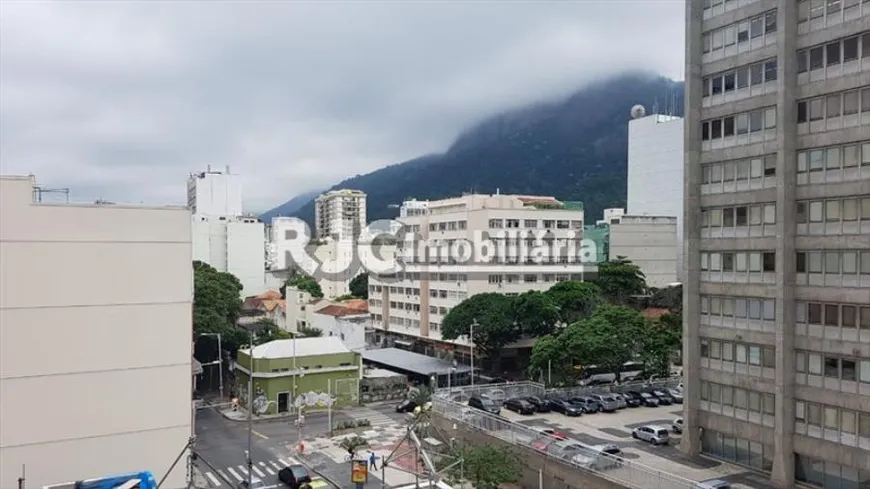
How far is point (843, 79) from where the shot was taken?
24.8 m

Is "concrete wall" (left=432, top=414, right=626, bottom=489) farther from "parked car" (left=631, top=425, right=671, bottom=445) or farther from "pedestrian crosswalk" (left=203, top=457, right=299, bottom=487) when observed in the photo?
"pedestrian crosswalk" (left=203, top=457, right=299, bottom=487)

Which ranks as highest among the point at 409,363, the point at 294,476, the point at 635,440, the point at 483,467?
the point at 483,467

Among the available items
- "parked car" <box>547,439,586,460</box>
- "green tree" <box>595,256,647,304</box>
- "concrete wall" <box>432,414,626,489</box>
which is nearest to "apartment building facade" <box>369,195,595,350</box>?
"green tree" <box>595,256,647,304</box>

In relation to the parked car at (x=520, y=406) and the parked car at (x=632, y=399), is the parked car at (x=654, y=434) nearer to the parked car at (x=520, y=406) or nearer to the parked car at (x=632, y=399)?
the parked car at (x=520, y=406)

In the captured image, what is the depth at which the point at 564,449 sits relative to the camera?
29.0 meters

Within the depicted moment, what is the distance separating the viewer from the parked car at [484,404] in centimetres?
3882

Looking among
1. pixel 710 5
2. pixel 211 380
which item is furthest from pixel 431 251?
pixel 710 5

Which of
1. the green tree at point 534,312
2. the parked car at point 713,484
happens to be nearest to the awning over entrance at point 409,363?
the green tree at point 534,312

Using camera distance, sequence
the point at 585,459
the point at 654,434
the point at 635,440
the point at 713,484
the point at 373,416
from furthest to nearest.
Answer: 1. the point at 373,416
2. the point at 635,440
3. the point at 654,434
4. the point at 585,459
5. the point at 713,484

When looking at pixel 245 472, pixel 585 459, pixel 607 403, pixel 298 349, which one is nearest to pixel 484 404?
pixel 607 403

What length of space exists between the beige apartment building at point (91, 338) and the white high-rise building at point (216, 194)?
114 m

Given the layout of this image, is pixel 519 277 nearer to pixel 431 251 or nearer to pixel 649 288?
pixel 431 251

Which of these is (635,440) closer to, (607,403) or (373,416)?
(607,403)

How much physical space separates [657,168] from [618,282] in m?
31.6
